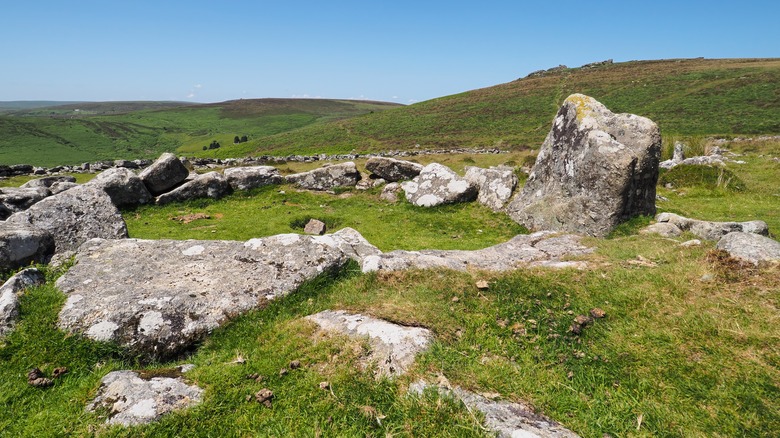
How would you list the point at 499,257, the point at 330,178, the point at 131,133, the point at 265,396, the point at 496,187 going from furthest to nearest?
the point at 131,133 < the point at 330,178 < the point at 496,187 < the point at 499,257 < the point at 265,396

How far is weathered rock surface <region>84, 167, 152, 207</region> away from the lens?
20.0m

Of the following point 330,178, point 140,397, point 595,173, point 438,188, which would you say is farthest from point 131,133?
point 140,397

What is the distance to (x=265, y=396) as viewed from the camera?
5.06 meters

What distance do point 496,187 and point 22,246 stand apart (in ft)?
58.7

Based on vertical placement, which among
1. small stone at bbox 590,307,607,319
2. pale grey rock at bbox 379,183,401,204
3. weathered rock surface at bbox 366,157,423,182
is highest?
weathered rock surface at bbox 366,157,423,182

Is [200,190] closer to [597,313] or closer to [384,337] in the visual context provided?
[384,337]

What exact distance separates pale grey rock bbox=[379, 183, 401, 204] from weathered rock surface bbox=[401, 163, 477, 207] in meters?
0.65

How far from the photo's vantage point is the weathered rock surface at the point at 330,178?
2488 centimetres

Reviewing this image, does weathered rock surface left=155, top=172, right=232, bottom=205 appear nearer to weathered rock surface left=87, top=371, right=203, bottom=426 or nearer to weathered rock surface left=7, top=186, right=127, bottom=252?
weathered rock surface left=7, top=186, right=127, bottom=252

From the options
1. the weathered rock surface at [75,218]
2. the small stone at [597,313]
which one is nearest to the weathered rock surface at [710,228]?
the small stone at [597,313]

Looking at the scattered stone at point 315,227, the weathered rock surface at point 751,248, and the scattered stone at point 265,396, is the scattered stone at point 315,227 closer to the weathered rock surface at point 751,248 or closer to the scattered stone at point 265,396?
the scattered stone at point 265,396

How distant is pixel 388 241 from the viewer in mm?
15969

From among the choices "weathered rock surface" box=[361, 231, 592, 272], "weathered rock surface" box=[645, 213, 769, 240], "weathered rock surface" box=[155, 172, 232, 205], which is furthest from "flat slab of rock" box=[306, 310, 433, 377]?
"weathered rock surface" box=[155, 172, 232, 205]

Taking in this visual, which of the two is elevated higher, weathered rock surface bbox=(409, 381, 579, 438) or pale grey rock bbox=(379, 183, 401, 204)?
weathered rock surface bbox=(409, 381, 579, 438)
